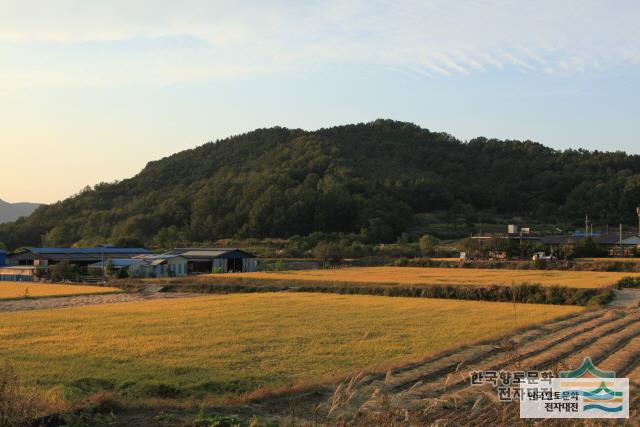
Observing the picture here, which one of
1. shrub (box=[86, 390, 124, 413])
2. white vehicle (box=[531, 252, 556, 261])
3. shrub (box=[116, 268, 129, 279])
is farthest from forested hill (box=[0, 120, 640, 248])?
shrub (box=[86, 390, 124, 413])

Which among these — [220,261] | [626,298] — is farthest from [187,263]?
[626,298]

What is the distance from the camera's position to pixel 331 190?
9088 cm

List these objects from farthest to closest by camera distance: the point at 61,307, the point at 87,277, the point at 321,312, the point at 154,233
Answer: the point at 154,233 → the point at 87,277 → the point at 61,307 → the point at 321,312

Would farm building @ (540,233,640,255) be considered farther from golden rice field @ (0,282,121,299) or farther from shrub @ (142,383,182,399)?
shrub @ (142,383,182,399)

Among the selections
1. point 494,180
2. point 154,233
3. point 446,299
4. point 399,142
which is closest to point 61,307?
point 446,299

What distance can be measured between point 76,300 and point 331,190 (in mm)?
60571

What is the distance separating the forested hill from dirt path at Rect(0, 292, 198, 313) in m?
42.5

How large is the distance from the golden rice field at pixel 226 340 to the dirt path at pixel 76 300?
2996mm

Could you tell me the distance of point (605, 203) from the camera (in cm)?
8856

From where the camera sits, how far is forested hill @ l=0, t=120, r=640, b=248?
87.7 meters

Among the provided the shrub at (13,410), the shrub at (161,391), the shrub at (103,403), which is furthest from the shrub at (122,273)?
the shrub at (13,410)

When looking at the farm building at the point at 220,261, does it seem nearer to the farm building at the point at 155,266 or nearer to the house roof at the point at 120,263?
the farm building at the point at 155,266

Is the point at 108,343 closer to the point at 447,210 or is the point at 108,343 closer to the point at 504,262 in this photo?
the point at 504,262

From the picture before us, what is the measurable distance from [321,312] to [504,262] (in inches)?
1062
